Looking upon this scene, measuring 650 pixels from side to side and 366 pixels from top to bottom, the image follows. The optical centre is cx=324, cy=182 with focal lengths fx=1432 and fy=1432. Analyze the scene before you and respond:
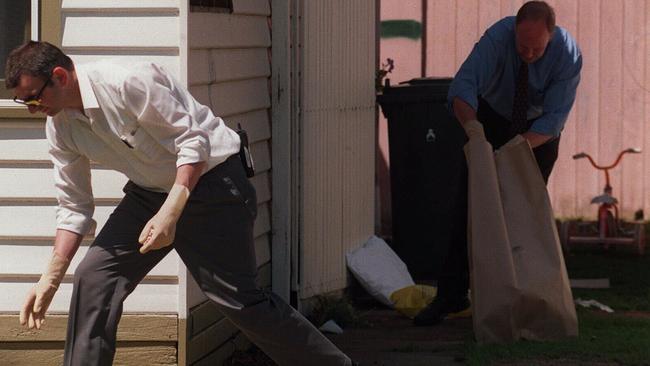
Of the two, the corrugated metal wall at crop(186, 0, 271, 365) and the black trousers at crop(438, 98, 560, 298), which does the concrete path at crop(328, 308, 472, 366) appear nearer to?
the black trousers at crop(438, 98, 560, 298)

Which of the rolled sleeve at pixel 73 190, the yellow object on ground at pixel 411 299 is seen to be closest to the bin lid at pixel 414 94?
the yellow object on ground at pixel 411 299

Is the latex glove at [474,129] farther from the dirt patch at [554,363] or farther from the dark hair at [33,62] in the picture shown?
the dark hair at [33,62]

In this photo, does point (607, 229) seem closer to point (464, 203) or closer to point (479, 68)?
point (464, 203)

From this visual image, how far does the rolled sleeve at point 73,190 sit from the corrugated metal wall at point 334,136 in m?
2.76

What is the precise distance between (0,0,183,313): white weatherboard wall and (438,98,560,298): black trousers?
2387 mm

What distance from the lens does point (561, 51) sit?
789 centimetres

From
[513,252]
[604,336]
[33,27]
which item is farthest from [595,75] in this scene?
[33,27]

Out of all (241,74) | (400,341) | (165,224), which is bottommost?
(400,341)

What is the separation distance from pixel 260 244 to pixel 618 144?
5.41 metres

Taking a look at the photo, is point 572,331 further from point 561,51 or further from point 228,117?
point 228,117

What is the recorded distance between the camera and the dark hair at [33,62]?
493 cm

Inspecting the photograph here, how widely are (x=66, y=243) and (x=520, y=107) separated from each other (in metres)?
3.43

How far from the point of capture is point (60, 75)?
16.4ft

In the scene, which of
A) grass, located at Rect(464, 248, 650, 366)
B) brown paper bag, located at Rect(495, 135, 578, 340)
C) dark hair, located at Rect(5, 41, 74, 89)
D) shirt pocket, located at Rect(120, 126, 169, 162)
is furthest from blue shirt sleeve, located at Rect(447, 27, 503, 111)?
dark hair, located at Rect(5, 41, 74, 89)
